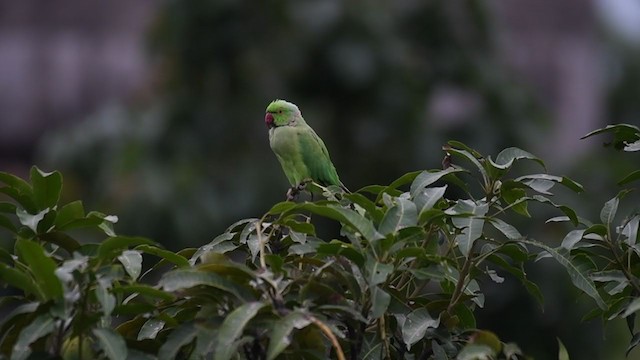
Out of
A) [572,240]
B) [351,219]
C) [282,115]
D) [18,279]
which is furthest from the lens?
[282,115]

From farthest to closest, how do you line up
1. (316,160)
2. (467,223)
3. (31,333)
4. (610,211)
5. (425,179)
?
(316,160) → (610,211) → (425,179) → (467,223) → (31,333)

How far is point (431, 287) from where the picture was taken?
23.7ft

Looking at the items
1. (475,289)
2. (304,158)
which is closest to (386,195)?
(475,289)

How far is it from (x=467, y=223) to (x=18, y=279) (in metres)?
0.88

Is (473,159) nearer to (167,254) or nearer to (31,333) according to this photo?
(167,254)

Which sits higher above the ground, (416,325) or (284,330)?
(284,330)

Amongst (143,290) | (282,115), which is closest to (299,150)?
(282,115)

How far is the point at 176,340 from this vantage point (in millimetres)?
1835

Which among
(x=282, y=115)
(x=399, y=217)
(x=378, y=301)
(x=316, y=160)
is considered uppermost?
(x=399, y=217)

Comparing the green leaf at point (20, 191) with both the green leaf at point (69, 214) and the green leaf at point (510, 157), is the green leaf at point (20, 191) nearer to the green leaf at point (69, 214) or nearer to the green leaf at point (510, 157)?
the green leaf at point (69, 214)

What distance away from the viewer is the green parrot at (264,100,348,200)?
4.68m

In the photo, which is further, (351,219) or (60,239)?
(60,239)

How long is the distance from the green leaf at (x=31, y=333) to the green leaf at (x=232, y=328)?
30 cm

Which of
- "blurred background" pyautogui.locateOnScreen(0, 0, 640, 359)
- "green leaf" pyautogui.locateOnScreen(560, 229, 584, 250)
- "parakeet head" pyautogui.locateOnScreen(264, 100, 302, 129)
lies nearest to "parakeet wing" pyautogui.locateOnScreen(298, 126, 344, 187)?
"parakeet head" pyautogui.locateOnScreen(264, 100, 302, 129)
